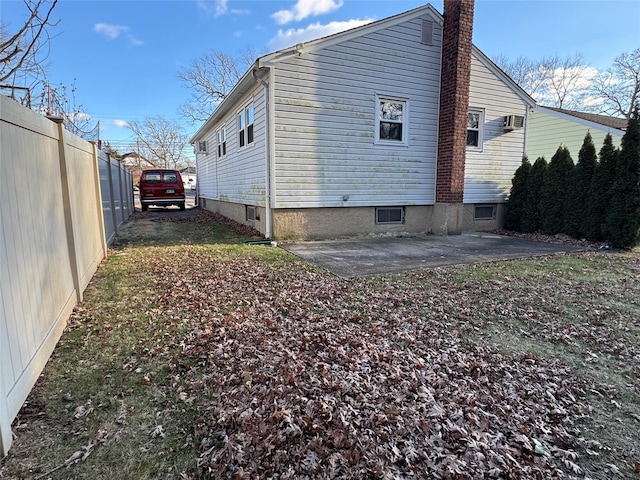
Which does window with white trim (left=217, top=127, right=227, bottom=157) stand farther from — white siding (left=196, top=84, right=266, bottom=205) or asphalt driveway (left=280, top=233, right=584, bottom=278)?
asphalt driveway (left=280, top=233, right=584, bottom=278)

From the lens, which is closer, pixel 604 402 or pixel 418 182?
pixel 604 402

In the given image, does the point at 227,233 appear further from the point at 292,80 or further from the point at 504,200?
the point at 504,200

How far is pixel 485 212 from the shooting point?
10656mm

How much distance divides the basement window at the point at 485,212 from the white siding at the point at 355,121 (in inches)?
73.0

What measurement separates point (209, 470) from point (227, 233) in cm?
827

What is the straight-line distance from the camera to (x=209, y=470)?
1.79m

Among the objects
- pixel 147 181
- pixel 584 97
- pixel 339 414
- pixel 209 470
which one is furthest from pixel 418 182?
pixel 584 97

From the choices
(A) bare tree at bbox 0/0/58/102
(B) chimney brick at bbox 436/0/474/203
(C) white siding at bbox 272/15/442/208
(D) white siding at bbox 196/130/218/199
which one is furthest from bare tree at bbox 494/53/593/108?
(A) bare tree at bbox 0/0/58/102

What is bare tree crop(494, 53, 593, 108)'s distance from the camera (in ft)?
106

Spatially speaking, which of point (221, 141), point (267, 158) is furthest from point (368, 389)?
point (221, 141)

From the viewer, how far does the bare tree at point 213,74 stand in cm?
2822

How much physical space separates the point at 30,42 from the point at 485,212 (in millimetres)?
11005

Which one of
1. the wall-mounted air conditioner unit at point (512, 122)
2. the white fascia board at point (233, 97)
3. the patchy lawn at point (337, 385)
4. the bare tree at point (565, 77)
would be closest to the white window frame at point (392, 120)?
the white fascia board at point (233, 97)

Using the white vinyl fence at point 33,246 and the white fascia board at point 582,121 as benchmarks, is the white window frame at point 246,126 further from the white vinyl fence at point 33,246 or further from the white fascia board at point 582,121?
the white fascia board at point 582,121
